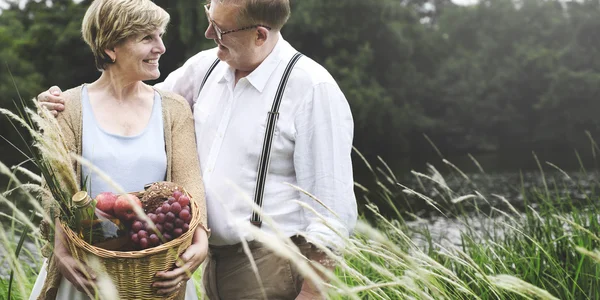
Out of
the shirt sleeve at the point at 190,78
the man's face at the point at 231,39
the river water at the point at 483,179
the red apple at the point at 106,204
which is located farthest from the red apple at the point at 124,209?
the river water at the point at 483,179

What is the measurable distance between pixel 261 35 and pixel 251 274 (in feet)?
3.01

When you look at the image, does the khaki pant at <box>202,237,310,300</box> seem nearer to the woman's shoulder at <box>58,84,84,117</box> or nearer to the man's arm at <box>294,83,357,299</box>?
the man's arm at <box>294,83,357,299</box>

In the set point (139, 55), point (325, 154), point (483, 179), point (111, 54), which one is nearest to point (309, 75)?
point (325, 154)

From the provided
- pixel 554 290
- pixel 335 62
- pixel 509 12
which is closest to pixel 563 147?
pixel 509 12

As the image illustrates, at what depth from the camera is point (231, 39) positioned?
7.99 ft

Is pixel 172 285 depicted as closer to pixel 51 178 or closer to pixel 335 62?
pixel 51 178

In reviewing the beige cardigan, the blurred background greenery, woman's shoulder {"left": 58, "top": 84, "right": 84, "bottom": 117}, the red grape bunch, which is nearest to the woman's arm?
the beige cardigan

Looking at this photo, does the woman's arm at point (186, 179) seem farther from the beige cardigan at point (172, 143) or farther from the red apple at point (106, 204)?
the red apple at point (106, 204)

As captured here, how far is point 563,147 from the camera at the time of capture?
32.4 metres

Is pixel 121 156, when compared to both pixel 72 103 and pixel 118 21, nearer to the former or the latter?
A: pixel 72 103

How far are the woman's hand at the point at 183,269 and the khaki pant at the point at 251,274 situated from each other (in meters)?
0.28

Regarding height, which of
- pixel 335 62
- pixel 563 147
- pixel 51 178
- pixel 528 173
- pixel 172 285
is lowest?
pixel 563 147

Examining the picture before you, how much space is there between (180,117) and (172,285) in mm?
708

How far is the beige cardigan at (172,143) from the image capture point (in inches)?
88.3
